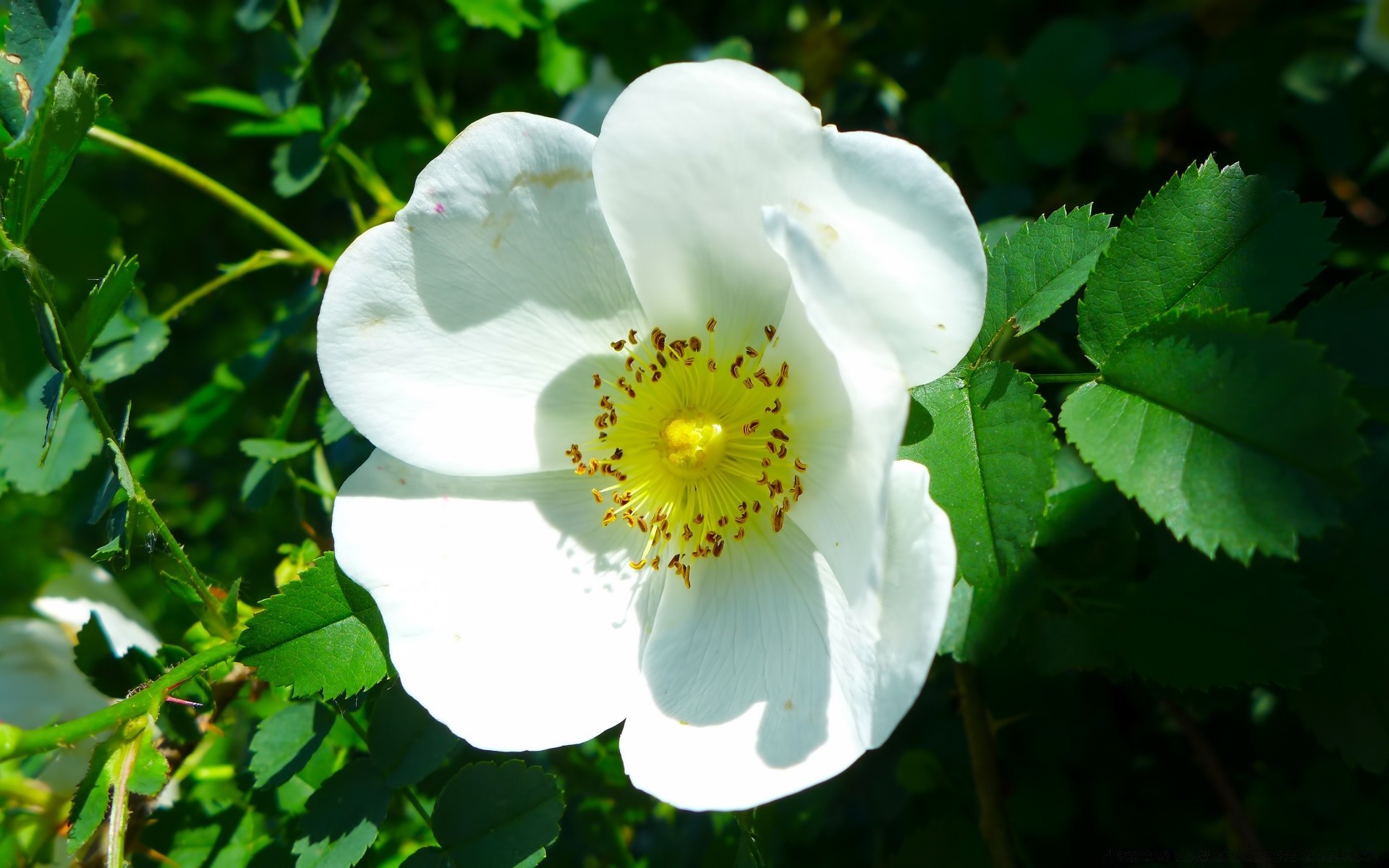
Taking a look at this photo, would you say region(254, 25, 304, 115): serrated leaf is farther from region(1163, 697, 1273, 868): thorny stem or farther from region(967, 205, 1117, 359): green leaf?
region(1163, 697, 1273, 868): thorny stem

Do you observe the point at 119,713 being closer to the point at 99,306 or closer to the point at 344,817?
the point at 344,817

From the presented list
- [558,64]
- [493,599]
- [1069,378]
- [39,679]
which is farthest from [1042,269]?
[39,679]

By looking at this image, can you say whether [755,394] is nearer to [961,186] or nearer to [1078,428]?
[1078,428]

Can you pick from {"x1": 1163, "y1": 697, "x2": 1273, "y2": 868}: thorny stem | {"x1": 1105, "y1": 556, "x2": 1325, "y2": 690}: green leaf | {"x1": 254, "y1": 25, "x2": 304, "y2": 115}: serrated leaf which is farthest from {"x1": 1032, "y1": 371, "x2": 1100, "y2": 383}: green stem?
{"x1": 254, "y1": 25, "x2": 304, "y2": 115}: serrated leaf

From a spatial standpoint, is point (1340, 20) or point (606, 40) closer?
point (606, 40)

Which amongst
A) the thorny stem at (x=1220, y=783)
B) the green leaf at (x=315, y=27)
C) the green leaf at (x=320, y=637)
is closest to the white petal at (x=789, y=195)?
the green leaf at (x=320, y=637)

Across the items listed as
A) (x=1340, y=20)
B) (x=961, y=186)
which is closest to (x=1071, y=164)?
(x=961, y=186)
